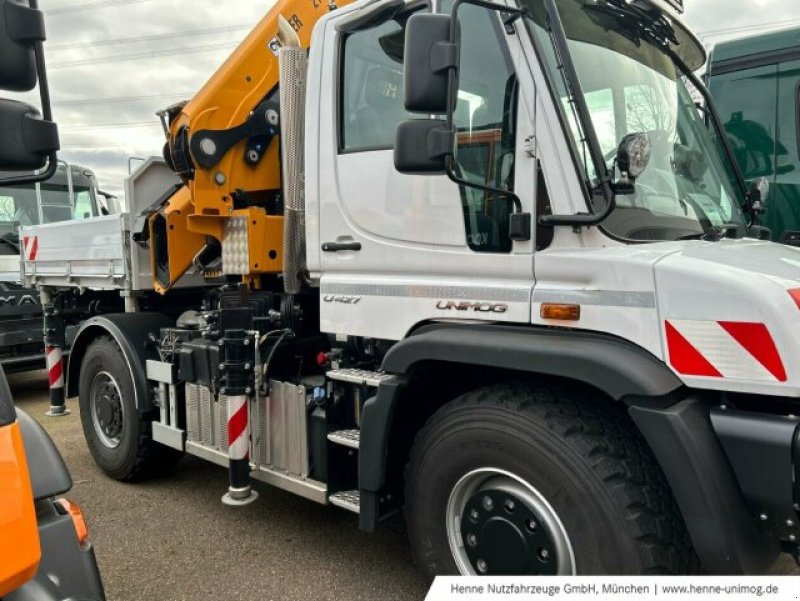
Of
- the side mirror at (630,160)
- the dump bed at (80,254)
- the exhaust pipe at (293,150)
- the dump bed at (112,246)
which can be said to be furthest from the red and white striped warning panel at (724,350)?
the dump bed at (80,254)

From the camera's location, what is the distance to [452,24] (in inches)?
85.6

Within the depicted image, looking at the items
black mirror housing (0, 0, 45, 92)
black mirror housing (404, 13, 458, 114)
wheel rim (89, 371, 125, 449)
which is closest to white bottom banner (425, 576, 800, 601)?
black mirror housing (404, 13, 458, 114)

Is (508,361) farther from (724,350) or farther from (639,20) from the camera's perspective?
(639,20)

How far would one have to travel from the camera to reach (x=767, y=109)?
488 cm

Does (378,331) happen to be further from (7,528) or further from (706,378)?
(7,528)

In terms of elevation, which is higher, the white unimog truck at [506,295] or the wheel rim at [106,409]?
the white unimog truck at [506,295]

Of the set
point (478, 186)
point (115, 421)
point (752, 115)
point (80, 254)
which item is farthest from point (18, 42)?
point (752, 115)

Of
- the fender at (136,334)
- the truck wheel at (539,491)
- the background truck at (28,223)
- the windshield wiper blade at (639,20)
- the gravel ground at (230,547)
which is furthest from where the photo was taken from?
the background truck at (28,223)

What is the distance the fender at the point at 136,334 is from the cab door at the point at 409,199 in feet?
6.13

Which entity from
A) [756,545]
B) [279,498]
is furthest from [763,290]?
[279,498]

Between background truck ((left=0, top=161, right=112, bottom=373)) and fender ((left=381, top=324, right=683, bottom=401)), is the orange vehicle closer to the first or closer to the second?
fender ((left=381, top=324, right=683, bottom=401))

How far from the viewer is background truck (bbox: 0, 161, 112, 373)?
755 cm

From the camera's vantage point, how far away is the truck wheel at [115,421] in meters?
4.46

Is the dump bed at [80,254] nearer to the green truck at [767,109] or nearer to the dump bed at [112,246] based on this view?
the dump bed at [112,246]
